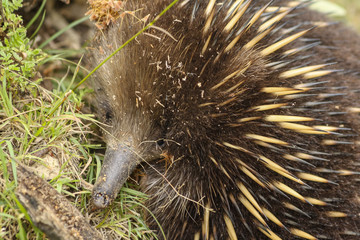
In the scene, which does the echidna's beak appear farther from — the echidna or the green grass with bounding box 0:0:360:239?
the green grass with bounding box 0:0:360:239

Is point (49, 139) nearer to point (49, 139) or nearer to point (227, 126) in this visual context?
point (49, 139)

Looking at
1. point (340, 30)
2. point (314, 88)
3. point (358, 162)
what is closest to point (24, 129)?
point (314, 88)

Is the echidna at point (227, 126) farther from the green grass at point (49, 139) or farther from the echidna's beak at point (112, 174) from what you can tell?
the green grass at point (49, 139)

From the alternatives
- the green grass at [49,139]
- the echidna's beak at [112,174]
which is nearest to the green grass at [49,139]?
the green grass at [49,139]

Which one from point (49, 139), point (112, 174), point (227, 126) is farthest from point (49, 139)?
point (227, 126)

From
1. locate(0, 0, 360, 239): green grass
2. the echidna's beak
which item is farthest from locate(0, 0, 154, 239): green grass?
the echidna's beak

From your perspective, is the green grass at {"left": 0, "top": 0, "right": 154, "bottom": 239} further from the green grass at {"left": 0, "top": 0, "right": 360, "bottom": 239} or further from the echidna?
the echidna

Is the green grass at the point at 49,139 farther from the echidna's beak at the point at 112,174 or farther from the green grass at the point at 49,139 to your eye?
the echidna's beak at the point at 112,174

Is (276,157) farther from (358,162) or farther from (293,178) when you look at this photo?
(358,162)
